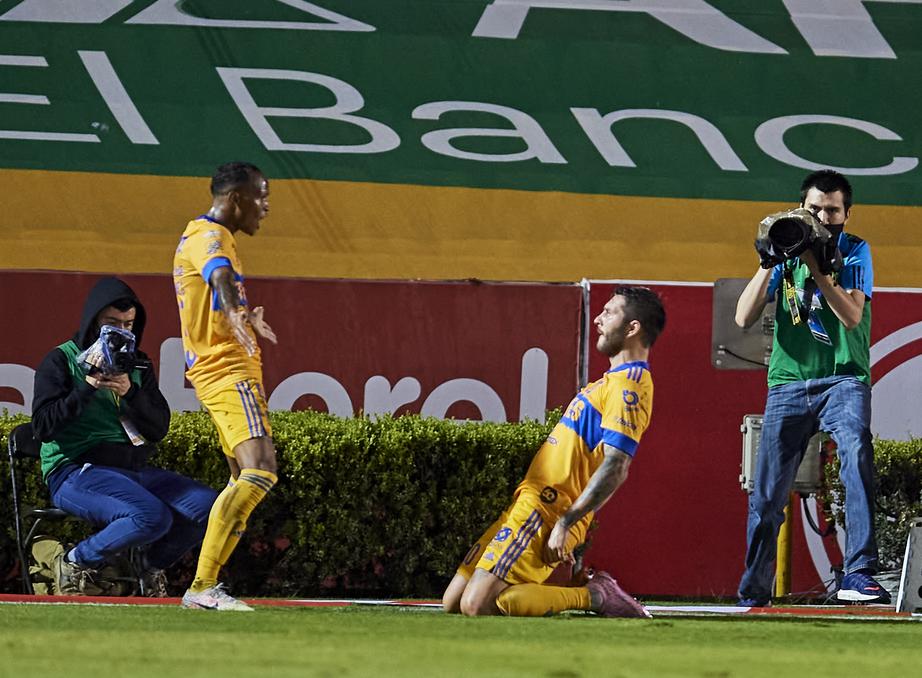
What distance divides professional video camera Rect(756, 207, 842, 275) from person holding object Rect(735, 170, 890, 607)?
0.03m

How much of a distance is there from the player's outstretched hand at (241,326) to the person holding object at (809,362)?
219 centimetres

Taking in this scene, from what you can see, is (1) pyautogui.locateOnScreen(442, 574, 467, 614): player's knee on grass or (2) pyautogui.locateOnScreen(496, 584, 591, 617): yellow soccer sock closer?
(2) pyautogui.locateOnScreen(496, 584, 591, 617): yellow soccer sock

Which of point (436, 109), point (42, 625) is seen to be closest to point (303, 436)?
point (42, 625)

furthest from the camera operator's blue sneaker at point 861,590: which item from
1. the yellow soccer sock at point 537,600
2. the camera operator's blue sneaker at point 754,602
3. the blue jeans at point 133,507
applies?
the blue jeans at point 133,507

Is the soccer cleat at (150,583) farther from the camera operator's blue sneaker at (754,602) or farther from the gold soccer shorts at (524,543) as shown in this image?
the camera operator's blue sneaker at (754,602)

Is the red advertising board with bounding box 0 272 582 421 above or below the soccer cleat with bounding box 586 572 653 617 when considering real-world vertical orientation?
above

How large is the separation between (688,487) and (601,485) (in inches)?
141

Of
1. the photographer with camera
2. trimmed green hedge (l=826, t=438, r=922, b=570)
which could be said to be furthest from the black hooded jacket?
trimmed green hedge (l=826, t=438, r=922, b=570)

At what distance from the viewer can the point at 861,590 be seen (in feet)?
21.1

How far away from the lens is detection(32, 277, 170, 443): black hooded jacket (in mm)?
6891

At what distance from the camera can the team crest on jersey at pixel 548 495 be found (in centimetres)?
629

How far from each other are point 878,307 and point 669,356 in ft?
4.43

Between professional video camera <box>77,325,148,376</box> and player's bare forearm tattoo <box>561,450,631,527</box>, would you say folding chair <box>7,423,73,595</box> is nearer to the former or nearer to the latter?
professional video camera <box>77,325,148,376</box>

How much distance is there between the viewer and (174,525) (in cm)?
693
